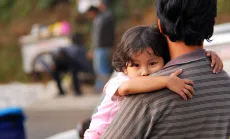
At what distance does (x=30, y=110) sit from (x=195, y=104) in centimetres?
903

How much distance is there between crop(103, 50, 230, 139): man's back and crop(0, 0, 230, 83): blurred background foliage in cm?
1212

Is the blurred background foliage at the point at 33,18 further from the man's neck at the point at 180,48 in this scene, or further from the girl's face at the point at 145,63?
the man's neck at the point at 180,48

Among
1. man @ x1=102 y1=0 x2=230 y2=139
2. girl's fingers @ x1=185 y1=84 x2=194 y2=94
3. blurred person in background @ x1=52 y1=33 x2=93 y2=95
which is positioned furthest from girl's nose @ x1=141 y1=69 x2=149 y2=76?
blurred person in background @ x1=52 y1=33 x2=93 y2=95

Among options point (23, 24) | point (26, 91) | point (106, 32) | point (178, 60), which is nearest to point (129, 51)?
point (178, 60)

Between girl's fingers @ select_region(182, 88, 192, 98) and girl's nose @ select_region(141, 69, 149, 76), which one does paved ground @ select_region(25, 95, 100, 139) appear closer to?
girl's nose @ select_region(141, 69, 149, 76)

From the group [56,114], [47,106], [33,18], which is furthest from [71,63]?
[33,18]

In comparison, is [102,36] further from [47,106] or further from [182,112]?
[182,112]

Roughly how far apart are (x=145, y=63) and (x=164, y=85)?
9.0 inches

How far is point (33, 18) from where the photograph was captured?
16641 millimetres

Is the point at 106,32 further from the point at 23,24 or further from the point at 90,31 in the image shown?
the point at 23,24

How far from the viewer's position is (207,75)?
2141mm

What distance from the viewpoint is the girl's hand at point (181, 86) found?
2049 millimetres

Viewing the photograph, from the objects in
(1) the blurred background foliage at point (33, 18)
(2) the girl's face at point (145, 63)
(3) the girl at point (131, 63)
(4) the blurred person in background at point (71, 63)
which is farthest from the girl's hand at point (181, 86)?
(1) the blurred background foliage at point (33, 18)

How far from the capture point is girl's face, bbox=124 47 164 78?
7.46ft
